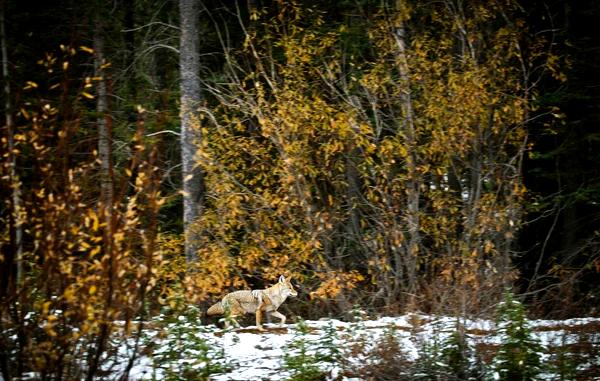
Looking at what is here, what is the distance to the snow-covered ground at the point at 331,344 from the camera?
7.52 m

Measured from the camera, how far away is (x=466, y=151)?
11.3 metres

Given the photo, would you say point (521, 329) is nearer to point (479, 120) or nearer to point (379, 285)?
point (379, 285)

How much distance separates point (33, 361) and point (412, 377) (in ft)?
13.8

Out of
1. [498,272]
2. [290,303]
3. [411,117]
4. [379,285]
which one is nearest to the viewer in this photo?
[498,272]

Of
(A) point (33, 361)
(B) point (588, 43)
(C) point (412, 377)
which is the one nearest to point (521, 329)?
(C) point (412, 377)

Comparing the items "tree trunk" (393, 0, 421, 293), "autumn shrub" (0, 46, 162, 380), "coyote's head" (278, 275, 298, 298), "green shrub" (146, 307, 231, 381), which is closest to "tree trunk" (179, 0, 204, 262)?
"coyote's head" (278, 275, 298, 298)

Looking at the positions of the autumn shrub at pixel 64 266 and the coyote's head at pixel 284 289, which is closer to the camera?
the autumn shrub at pixel 64 266

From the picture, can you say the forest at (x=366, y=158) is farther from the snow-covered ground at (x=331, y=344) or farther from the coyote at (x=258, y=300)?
the coyote at (x=258, y=300)

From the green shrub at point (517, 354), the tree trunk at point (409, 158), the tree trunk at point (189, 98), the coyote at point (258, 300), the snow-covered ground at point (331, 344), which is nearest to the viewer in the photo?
the green shrub at point (517, 354)

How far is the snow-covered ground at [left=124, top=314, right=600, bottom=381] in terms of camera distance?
7.52 metres

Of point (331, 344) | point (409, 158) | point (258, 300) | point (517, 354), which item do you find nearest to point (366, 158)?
point (409, 158)

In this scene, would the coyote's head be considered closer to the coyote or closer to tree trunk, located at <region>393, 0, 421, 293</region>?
the coyote

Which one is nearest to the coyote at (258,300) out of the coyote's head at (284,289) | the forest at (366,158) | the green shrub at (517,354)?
the coyote's head at (284,289)

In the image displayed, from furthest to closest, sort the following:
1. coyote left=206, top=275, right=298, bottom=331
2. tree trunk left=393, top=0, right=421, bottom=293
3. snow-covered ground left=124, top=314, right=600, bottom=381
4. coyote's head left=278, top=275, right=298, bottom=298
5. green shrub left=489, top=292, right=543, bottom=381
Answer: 1. tree trunk left=393, top=0, right=421, bottom=293
2. coyote's head left=278, top=275, right=298, bottom=298
3. coyote left=206, top=275, right=298, bottom=331
4. snow-covered ground left=124, top=314, right=600, bottom=381
5. green shrub left=489, top=292, right=543, bottom=381
